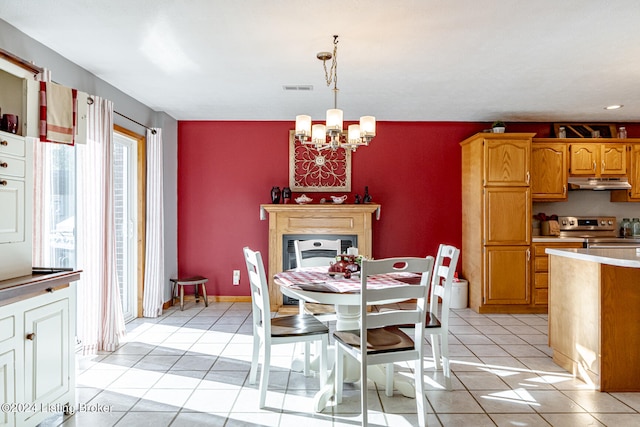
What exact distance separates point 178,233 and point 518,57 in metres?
4.40

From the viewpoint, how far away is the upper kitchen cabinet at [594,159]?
536 cm

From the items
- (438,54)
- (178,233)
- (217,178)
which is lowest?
(178,233)

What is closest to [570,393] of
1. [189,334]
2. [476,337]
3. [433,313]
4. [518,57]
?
[433,313]

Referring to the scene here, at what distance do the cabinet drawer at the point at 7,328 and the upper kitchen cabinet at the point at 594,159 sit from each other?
579 centimetres

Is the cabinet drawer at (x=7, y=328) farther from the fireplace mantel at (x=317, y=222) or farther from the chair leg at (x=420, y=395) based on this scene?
the fireplace mantel at (x=317, y=222)

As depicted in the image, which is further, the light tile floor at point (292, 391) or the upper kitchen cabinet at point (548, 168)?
the upper kitchen cabinet at point (548, 168)

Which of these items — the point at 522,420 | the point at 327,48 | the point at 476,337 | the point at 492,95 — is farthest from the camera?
the point at 492,95

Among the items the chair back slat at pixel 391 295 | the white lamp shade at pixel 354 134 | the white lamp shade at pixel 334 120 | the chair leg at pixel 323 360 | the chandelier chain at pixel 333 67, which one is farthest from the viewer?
the white lamp shade at pixel 354 134

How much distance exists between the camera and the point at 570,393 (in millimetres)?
2875

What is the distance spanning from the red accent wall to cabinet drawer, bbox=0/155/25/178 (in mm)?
3255

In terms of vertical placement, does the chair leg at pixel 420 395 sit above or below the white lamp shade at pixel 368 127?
below

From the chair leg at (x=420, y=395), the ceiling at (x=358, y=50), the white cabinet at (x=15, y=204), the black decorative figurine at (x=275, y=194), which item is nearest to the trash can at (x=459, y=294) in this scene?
the ceiling at (x=358, y=50)

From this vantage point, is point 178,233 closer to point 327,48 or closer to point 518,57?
point 327,48

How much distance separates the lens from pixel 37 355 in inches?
87.0
